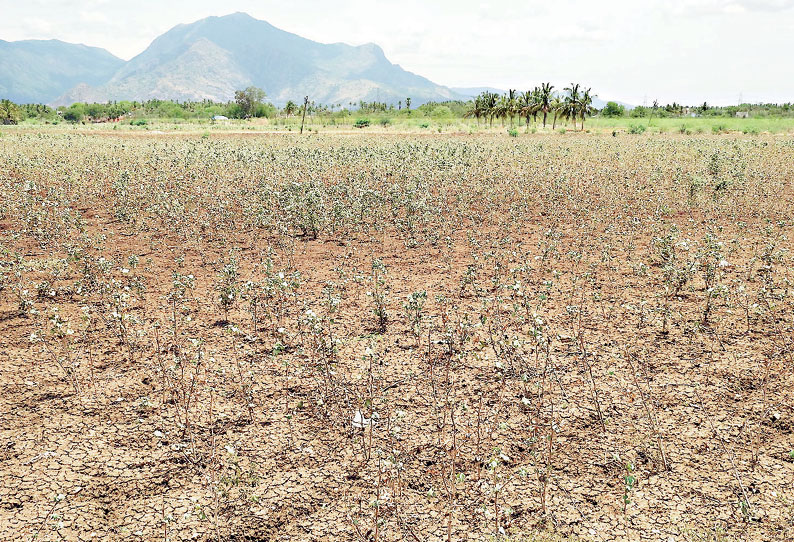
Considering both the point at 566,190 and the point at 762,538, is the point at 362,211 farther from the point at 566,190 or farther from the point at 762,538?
the point at 762,538

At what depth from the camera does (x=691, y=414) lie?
204 inches

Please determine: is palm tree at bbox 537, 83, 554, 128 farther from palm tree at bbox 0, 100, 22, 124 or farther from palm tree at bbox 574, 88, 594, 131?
palm tree at bbox 0, 100, 22, 124

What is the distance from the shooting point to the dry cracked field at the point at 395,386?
161 inches

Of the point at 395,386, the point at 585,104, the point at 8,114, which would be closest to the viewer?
the point at 395,386

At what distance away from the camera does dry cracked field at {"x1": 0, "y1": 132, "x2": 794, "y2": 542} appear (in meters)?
4.10

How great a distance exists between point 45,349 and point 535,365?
21.4 ft

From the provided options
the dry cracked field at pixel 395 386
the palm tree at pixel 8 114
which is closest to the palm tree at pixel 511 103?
the dry cracked field at pixel 395 386

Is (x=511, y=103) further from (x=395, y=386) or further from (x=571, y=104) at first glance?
(x=395, y=386)

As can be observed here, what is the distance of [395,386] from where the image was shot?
19.2 feet

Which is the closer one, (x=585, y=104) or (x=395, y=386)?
(x=395, y=386)

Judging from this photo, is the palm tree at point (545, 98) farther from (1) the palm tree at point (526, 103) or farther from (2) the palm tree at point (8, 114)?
(2) the palm tree at point (8, 114)

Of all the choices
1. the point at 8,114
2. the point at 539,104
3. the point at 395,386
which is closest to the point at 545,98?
the point at 539,104

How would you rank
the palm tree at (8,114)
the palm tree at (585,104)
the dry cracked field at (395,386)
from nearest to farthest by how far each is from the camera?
1. the dry cracked field at (395,386)
2. the palm tree at (585,104)
3. the palm tree at (8,114)

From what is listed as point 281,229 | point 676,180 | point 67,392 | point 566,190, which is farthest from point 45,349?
point 676,180
